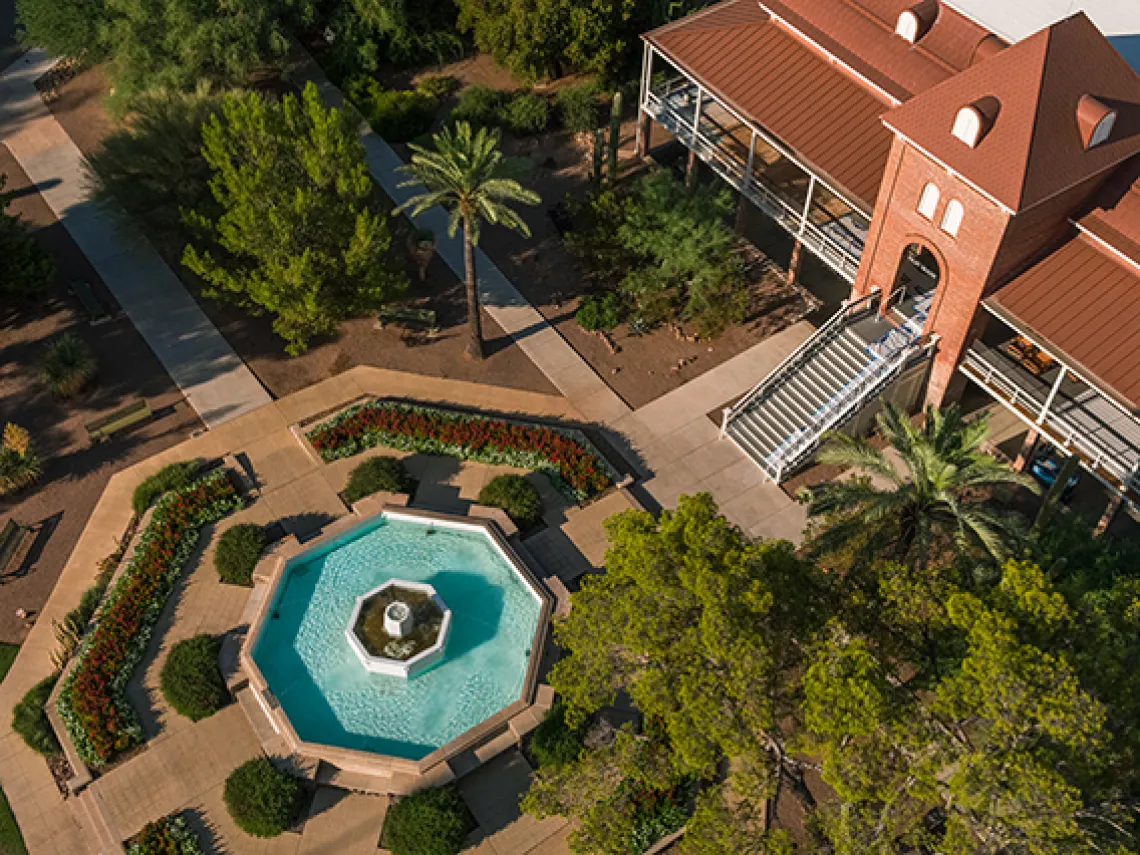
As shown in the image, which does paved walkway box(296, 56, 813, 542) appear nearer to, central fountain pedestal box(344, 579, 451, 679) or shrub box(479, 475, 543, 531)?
shrub box(479, 475, 543, 531)

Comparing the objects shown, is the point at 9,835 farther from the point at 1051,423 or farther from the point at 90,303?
the point at 1051,423

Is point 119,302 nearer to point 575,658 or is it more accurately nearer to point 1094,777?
point 575,658

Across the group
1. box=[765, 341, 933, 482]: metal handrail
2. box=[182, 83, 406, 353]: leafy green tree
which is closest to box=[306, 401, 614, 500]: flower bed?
box=[182, 83, 406, 353]: leafy green tree

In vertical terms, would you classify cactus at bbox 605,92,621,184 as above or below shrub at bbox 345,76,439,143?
above

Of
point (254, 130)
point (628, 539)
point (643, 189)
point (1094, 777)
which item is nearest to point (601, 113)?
point (643, 189)

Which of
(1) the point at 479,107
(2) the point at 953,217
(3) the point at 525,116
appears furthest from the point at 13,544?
(2) the point at 953,217

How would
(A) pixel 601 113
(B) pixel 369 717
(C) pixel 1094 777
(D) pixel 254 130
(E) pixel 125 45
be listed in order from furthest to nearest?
(A) pixel 601 113, (E) pixel 125 45, (D) pixel 254 130, (B) pixel 369 717, (C) pixel 1094 777
